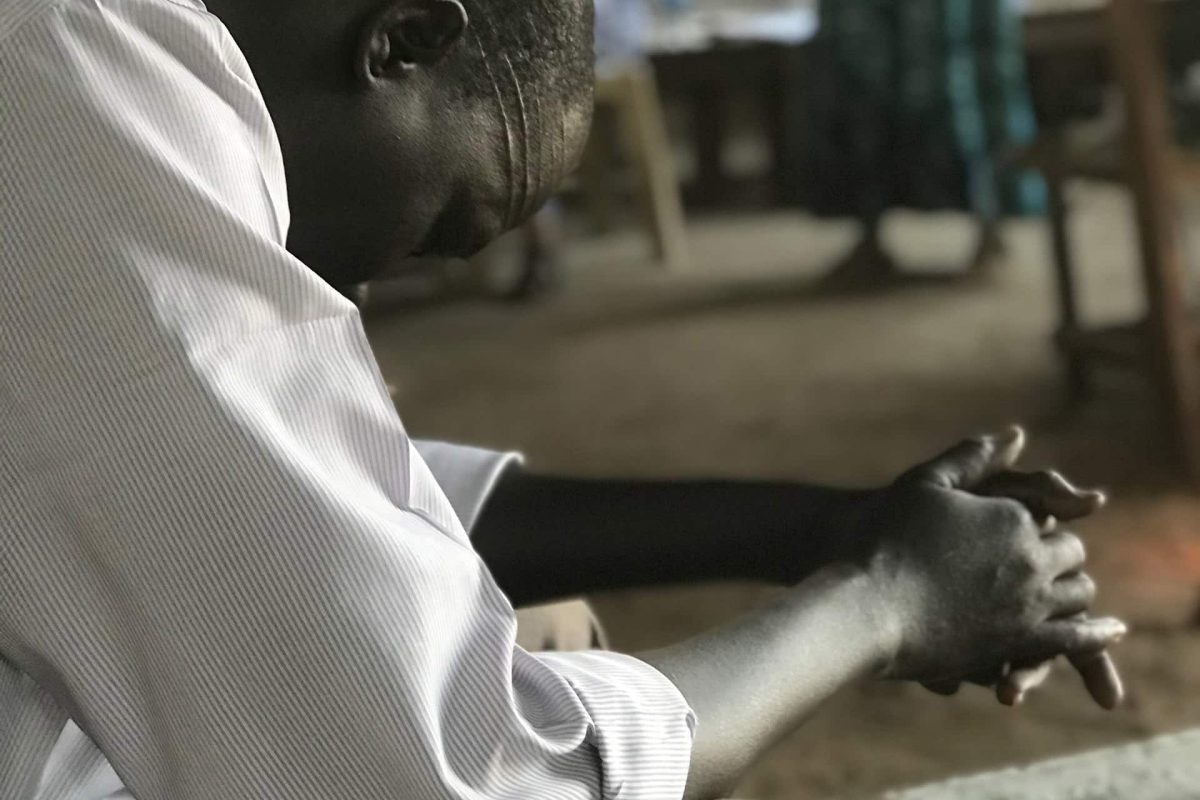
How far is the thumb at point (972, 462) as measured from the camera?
70 cm

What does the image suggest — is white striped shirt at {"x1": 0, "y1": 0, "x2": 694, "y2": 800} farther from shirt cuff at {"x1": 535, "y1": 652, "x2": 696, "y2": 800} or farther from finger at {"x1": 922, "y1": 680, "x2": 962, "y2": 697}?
finger at {"x1": 922, "y1": 680, "x2": 962, "y2": 697}

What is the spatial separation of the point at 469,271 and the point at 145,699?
11.2 feet

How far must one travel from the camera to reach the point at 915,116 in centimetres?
340

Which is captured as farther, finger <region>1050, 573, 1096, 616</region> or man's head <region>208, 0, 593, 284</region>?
finger <region>1050, 573, 1096, 616</region>

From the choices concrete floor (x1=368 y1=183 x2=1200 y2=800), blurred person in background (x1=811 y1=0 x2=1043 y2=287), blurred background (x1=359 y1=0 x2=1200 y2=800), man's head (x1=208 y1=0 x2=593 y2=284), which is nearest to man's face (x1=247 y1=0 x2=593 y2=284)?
man's head (x1=208 y1=0 x2=593 y2=284)

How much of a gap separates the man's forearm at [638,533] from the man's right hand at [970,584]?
10 centimetres

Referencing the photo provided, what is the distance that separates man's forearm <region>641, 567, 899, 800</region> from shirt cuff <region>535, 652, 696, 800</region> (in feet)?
0.11

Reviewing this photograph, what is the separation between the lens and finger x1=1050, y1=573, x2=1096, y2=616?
0.67 meters

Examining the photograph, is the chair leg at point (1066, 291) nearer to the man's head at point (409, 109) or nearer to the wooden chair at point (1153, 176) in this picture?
the wooden chair at point (1153, 176)

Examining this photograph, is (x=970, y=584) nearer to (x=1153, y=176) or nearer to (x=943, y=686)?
(x=943, y=686)

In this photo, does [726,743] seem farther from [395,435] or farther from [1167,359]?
[1167,359]

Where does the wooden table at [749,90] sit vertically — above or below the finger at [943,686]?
below

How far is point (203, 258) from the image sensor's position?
1.55ft

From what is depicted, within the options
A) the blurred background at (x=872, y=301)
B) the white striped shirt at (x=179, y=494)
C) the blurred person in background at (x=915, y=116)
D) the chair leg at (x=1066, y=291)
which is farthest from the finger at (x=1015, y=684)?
the blurred person in background at (x=915, y=116)
